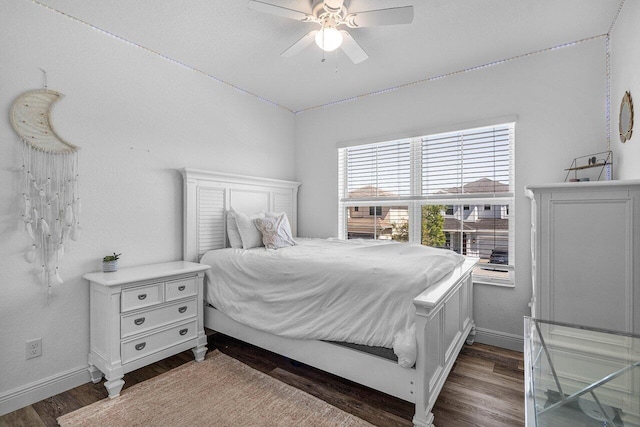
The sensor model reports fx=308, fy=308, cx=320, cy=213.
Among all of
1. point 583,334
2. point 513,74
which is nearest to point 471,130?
point 513,74

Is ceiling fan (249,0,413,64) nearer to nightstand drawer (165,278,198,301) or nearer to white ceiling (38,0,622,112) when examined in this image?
white ceiling (38,0,622,112)

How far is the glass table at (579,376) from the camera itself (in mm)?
873

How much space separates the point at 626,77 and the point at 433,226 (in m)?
1.79

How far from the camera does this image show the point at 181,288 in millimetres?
2365

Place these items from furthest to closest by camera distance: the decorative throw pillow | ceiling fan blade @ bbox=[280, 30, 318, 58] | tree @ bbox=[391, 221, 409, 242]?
1. tree @ bbox=[391, 221, 409, 242]
2. the decorative throw pillow
3. ceiling fan blade @ bbox=[280, 30, 318, 58]

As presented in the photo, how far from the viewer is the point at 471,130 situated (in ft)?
9.82

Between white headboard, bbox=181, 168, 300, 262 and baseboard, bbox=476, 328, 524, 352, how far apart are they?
100 inches

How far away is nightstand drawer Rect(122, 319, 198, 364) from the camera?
2.06 meters

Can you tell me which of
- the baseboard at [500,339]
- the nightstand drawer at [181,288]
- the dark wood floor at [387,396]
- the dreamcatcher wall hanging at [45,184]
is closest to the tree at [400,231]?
the baseboard at [500,339]

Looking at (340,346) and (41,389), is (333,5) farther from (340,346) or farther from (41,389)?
(41,389)

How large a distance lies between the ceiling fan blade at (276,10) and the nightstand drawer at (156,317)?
82.4 inches

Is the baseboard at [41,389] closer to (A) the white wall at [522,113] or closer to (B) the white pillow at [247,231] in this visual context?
(B) the white pillow at [247,231]

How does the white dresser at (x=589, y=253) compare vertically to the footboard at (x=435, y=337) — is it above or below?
above

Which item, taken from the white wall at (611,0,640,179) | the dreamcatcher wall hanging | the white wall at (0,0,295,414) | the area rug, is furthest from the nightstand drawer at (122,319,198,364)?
the white wall at (611,0,640,179)
